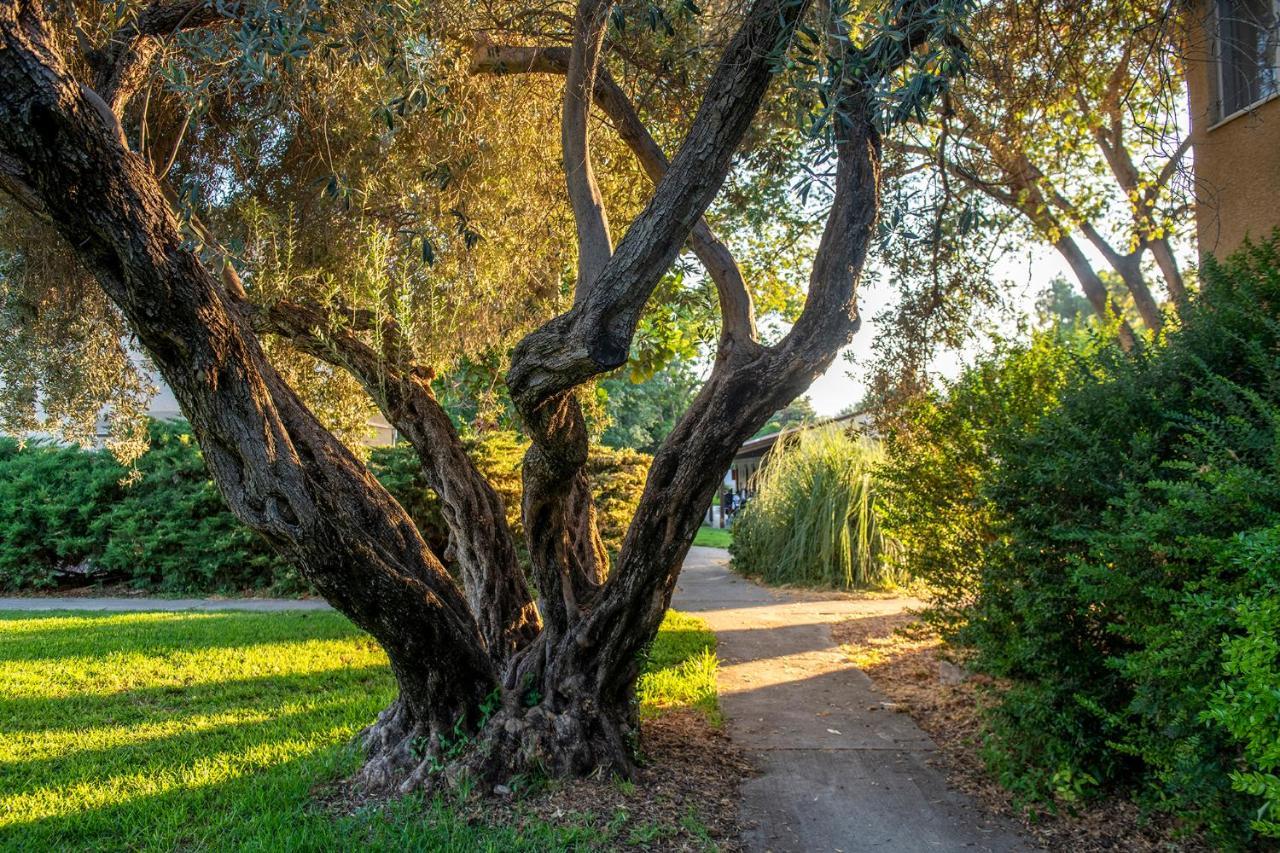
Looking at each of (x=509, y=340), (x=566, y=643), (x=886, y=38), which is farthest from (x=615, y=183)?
(x=566, y=643)

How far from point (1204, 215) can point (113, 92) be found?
312 inches

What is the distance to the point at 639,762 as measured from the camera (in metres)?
4.79

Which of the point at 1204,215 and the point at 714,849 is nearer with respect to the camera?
the point at 714,849

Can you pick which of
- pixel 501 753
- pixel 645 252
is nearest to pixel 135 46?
pixel 645 252

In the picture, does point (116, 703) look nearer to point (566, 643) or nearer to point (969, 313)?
point (566, 643)

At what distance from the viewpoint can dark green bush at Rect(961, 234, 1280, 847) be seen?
2.95 meters

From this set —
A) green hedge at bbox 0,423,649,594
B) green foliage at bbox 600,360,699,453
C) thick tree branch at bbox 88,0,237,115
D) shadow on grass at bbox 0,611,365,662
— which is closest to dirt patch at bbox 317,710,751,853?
thick tree branch at bbox 88,0,237,115

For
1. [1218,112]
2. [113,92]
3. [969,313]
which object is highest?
[1218,112]

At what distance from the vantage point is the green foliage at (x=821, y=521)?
40.7ft

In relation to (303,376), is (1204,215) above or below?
above

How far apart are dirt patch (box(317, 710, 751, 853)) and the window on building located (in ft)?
21.1

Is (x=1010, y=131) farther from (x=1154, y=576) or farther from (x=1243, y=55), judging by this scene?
(x=1154, y=576)

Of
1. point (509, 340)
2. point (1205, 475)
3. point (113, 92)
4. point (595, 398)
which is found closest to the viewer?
point (1205, 475)

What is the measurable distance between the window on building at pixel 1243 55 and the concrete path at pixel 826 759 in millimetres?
5555
